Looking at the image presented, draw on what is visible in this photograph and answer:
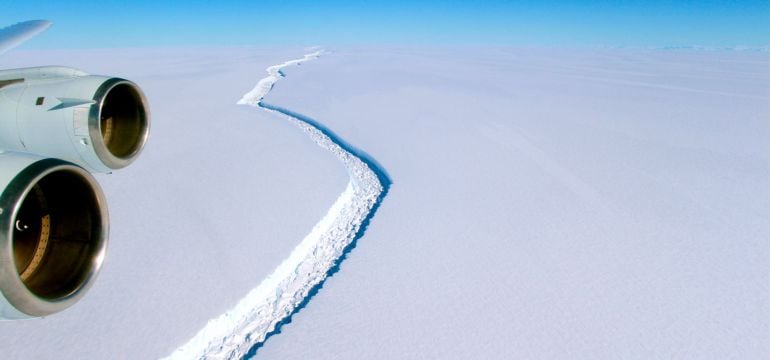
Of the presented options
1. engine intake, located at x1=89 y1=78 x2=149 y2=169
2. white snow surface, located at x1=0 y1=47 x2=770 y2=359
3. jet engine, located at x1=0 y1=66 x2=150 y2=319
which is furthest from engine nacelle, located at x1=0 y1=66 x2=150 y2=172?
white snow surface, located at x1=0 y1=47 x2=770 y2=359

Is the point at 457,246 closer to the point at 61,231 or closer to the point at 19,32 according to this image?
the point at 61,231

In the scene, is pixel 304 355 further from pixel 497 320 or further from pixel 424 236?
pixel 424 236

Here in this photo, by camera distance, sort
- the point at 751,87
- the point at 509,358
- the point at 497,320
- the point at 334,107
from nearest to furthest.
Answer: the point at 509,358 < the point at 497,320 < the point at 334,107 < the point at 751,87

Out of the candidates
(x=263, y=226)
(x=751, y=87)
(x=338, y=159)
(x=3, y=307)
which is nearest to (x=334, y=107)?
(x=338, y=159)

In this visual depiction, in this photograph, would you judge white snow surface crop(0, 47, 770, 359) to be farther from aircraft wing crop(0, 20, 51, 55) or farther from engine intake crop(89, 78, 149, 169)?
aircraft wing crop(0, 20, 51, 55)

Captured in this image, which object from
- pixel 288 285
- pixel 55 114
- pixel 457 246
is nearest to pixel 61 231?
pixel 55 114

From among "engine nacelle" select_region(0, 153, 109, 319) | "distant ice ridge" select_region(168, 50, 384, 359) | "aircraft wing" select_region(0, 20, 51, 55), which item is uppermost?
"aircraft wing" select_region(0, 20, 51, 55)
